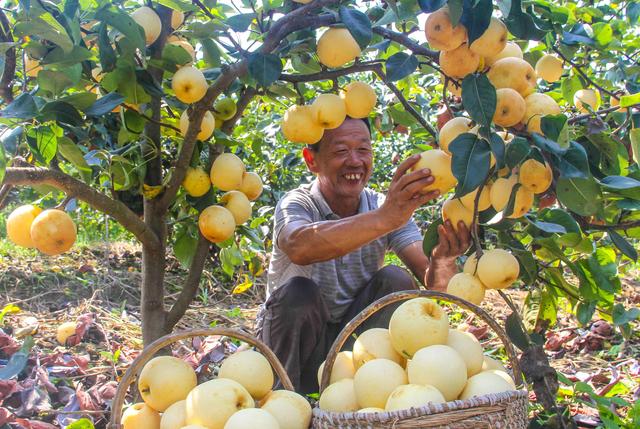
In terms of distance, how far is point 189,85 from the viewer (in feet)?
5.46

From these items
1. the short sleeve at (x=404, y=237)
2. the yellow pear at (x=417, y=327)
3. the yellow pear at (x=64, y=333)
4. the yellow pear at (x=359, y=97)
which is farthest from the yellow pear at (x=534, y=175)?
the yellow pear at (x=64, y=333)

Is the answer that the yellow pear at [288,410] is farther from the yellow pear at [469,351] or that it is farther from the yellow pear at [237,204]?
the yellow pear at [237,204]

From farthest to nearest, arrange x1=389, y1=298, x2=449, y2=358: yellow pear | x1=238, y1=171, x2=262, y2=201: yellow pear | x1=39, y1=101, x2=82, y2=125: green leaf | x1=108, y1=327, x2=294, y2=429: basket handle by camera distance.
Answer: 1. x1=238, y1=171, x2=262, y2=201: yellow pear
2. x1=39, y1=101, x2=82, y2=125: green leaf
3. x1=389, y1=298, x2=449, y2=358: yellow pear
4. x1=108, y1=327, x2=294, y2=429: basket handle

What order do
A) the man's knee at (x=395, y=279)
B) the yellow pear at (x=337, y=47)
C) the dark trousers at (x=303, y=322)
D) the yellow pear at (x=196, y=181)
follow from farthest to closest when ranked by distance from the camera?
the man's knee at (x=395, y=279) < the dark trousers at (x=303, y=322) < the yellow pear at (x=196, y=181) < the yellow pear at (x=337, y=47)

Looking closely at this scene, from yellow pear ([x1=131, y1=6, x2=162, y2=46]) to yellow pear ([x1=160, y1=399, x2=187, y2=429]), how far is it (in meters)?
0.99

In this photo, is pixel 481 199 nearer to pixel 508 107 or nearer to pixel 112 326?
pixel 508 107

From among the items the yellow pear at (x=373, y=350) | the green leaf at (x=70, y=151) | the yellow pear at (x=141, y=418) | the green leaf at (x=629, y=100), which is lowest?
the yellow pear at (x=141, y=418)

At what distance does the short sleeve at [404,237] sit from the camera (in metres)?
2.70

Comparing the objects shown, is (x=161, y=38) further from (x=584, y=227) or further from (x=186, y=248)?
(x=584, y=227)

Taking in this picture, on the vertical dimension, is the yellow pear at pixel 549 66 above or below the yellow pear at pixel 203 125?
above

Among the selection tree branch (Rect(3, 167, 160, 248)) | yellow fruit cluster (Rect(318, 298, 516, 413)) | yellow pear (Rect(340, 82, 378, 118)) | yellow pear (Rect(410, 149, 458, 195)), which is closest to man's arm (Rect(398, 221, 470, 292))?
yellow pear (Rect(410, 149, 458, 195))

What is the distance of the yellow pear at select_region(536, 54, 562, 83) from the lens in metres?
1.76

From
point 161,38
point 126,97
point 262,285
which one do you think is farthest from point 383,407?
point 262,285

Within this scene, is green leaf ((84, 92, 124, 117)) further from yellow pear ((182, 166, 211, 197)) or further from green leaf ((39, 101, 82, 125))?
yellow pear ((182, 166, 211, 197))
